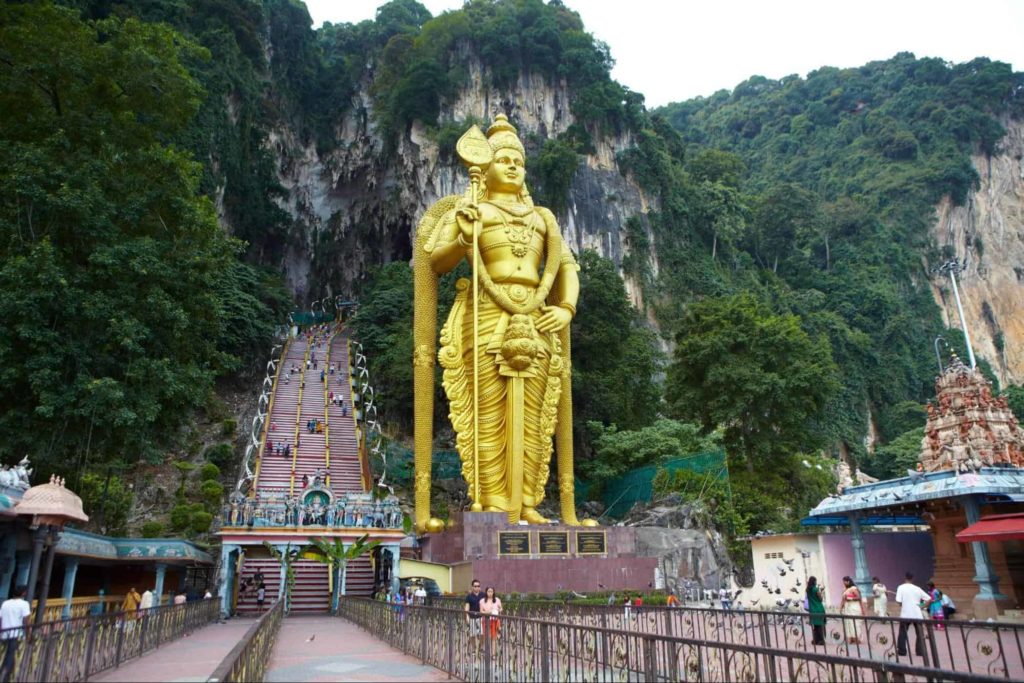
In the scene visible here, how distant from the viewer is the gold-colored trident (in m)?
12.0

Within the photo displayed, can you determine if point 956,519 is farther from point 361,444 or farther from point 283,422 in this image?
point 283,422

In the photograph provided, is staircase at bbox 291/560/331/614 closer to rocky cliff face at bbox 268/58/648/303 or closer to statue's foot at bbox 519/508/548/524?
statue's foot at bbox 519/508/548/524

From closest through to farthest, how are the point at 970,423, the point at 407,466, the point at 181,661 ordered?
the point at 181,661 < the point at 970,423 < the point at 407,466

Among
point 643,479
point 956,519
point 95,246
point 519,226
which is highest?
point 519,226

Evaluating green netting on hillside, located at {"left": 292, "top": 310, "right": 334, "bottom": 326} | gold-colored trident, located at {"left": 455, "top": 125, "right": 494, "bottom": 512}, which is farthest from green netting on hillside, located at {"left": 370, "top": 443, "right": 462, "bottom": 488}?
green netting on hillside, located at {"left": 292, "top": 310, "right": 334, "bottom": 326}

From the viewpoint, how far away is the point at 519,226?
12930mm

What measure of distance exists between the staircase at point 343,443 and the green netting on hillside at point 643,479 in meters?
5.93

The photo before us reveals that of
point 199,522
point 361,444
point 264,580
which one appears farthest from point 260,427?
point 264,580

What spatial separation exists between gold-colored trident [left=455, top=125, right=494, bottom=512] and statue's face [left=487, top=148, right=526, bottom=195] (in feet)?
0.54

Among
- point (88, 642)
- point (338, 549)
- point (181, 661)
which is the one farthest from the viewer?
point (338, 549)

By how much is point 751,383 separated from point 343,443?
436 inches

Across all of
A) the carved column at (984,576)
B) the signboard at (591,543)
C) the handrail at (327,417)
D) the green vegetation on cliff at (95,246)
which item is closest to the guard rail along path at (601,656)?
the signboard at (591,543)

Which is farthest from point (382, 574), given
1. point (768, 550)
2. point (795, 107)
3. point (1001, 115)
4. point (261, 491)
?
point (795, 107)

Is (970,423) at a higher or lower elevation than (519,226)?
lower
